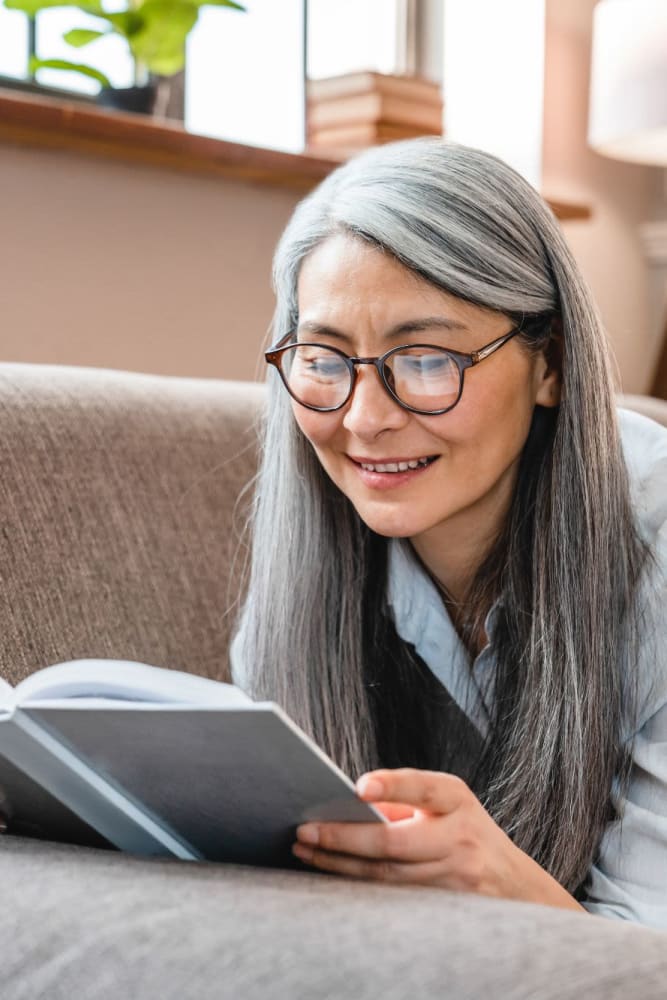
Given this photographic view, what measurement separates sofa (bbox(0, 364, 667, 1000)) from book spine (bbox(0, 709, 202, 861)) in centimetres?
3

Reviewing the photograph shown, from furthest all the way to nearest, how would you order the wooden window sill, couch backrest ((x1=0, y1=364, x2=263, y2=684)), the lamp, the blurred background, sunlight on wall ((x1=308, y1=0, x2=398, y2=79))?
sunlight on wall ((x1=308, y1=0, x2=398, y2=79)) → the lamp → the blurred background → the wooden window sill → couch backrest ((x1=0, y1=364, x2=263, y2=684))

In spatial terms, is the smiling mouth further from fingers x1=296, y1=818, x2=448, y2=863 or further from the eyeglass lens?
fingers x1=296, y1=818, x2=448, y2=863

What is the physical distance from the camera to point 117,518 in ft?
4.49

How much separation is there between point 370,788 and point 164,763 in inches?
4.5

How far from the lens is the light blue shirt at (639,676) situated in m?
1.03

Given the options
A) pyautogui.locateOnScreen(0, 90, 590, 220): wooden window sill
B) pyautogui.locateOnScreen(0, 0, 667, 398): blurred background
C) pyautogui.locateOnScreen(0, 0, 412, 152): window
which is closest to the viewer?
pyautogui.locateOnScreen(0, 90, 590, 220): wooden window sill

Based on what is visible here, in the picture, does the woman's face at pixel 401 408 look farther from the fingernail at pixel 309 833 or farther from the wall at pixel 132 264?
the wall at pixel 132 264

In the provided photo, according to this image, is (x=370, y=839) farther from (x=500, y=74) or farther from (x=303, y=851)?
(x=500, y=74)

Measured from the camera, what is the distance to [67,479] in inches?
52.4

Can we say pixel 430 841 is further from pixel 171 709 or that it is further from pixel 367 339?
pixel 367 339

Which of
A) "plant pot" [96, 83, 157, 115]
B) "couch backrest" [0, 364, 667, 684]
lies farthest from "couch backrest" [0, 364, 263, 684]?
"plant pot" [96, 83, 157, 115]

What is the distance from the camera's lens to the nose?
3.57ft

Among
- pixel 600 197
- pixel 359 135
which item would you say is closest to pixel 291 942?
pixel 359 135

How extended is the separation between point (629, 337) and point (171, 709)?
2.24 m
